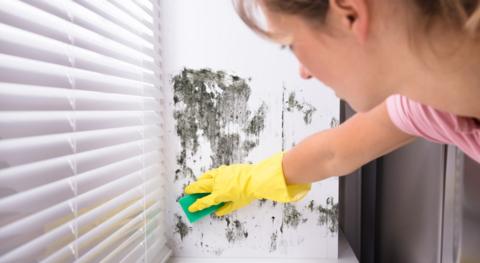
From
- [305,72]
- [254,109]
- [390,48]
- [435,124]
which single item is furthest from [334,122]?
[390,48]

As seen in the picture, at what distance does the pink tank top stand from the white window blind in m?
0.56

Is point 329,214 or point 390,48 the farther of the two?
point 329,214

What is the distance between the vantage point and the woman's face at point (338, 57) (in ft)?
1.40

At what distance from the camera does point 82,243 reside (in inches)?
27.3

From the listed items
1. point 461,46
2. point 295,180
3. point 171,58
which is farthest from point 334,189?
point 461,46

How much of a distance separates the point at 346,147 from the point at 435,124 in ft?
0.75

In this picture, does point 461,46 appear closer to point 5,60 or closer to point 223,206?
point 5,60

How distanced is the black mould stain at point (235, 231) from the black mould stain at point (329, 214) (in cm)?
23

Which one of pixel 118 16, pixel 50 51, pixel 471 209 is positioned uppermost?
pixel 118 16

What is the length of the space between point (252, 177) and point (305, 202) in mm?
200

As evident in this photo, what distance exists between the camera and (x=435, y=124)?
673 mm

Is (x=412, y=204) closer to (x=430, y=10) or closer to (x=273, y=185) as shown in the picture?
(x=273, y=185)

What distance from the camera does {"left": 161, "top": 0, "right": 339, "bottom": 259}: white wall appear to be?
1.12 meters

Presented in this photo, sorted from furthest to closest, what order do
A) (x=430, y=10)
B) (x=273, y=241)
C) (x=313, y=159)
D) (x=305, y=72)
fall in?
(x=273, y=241), (x=313, y=159), (x=305, y=72), (x=430, y=10)
